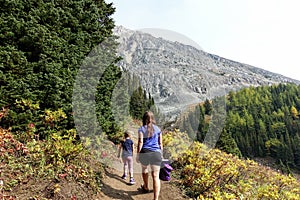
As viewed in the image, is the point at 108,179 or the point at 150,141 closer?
the point at 150,141

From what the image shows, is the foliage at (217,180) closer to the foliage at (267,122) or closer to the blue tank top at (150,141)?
the blue tank top at (150,141)

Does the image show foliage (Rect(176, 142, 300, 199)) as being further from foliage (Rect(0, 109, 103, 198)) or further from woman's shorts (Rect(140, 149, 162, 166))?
foliage (Rect(0, 109, 103, 198))

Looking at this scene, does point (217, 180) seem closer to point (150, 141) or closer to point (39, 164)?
point (150, 141)

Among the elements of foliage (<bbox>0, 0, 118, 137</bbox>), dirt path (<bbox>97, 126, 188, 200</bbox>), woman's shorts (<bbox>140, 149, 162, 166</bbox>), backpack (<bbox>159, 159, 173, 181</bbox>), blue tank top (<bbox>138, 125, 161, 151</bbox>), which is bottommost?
dirt path (<bbox>97, 126, 188, 200</bbox>)

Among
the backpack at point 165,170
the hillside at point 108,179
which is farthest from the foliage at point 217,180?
the backpack at point 165,170

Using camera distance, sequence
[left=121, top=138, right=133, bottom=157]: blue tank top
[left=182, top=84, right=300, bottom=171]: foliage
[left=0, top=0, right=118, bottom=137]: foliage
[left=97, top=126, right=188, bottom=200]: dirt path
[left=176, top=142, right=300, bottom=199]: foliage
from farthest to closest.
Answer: [left=182, top=84, right=300, bottom=171]: foliage < [left=121, top=138, right=133, bottom=157]: blue tank top < [left=176, top=142, right=300, bottom=199]: foliage < [left=97, top=126, right=188, bottom=200]: dirt path < [left=0, top=0, right=118, bottom=137]: foliage

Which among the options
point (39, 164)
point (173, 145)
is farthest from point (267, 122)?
point (39, 164)

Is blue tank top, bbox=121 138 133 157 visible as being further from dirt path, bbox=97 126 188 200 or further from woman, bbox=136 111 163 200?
woman, bbox=136 111 163 200

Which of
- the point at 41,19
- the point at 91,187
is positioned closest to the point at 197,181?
the point at 91,187

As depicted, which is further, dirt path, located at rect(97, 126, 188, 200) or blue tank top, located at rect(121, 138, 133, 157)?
blue tank top, located at rect(121, 138, 133, 157)

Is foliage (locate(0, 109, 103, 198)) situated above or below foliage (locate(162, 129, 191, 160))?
above

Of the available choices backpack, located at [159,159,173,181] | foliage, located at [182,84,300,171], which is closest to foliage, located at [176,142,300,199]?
backpack, located at [159,159,173,181]

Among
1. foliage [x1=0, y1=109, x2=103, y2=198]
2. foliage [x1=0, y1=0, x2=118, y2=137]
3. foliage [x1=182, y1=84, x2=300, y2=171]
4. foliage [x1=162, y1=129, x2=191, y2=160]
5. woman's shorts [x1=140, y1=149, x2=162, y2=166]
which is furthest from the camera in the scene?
foliage [x1=182, y1=84, x2=300, y2=171]

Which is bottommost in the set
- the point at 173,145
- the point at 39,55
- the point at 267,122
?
the point at 267,122
